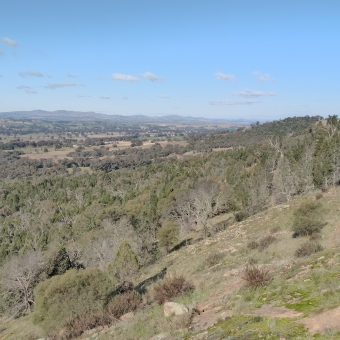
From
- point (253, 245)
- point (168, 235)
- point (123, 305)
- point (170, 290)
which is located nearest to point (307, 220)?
point (253, 245)

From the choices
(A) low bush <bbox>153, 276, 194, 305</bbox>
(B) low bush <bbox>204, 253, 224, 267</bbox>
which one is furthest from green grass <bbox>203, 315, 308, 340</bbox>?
(B) low bush <bbox>204, 253, 224, 267</bbox>

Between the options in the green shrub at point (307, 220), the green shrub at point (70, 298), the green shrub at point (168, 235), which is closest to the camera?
the green shrub at point (70, 298)

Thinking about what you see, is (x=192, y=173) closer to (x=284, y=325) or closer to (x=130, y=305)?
(x=130, y=305)

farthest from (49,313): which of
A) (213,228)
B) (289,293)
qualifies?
(213,228)

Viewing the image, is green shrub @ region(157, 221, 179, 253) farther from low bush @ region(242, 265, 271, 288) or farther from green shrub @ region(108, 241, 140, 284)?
low bush @ region(242, 265, 271, 288)

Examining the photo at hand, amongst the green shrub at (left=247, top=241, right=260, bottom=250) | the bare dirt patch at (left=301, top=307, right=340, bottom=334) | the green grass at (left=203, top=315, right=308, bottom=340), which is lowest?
the green shrub at (left=247, top=241, right=260, bottom=250)

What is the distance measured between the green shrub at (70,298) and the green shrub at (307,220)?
1495 cm

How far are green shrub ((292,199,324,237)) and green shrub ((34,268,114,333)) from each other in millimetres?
14955

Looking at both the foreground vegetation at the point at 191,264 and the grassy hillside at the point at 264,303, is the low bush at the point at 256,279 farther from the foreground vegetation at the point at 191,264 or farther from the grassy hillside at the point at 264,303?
the grassy hillside at the point at 264,303

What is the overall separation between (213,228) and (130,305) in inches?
1262

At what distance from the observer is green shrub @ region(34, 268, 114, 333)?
18328 mm

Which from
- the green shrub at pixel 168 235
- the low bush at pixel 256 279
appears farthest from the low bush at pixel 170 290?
the green shrub at pixel 168 235

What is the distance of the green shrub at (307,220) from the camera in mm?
23808

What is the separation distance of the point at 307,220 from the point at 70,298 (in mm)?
17927
